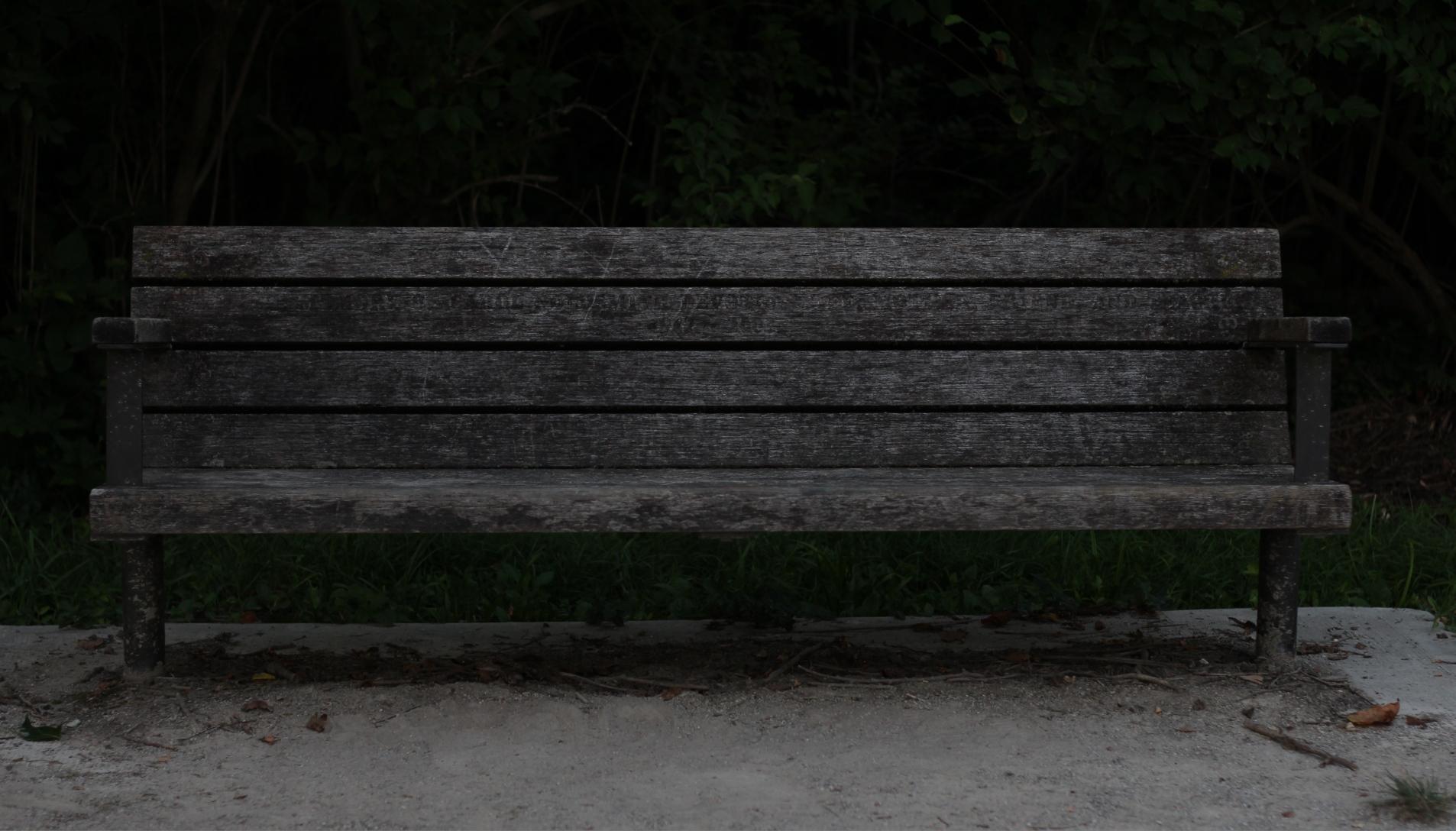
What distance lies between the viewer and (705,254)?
10.4 feet

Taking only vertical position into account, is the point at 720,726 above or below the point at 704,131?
below

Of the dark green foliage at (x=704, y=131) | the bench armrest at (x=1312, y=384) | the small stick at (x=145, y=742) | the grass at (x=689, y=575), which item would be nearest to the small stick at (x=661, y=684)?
the grass at (x=689, y=575)

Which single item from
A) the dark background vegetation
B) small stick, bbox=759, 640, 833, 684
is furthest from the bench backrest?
the dark background vegetation

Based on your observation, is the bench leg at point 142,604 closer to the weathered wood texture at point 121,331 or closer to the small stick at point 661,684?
the weathered wood texture at point 121,331

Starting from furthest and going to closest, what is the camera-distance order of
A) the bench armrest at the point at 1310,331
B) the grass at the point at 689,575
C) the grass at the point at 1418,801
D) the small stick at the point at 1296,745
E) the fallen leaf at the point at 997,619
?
the grass at the point at 689,575 → the fallen leaf at the point at 997,619 → the bench armrest at the point at 1310,331 → the small stick at the point at 1296,745 → the grass at the point at 1418,801

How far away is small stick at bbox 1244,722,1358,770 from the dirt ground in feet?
0.05

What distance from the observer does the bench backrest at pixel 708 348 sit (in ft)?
10.2

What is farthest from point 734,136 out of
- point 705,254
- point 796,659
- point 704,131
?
point 796,659

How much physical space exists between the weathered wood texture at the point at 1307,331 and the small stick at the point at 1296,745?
0.76 metres

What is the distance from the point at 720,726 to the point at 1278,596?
3.96 ft

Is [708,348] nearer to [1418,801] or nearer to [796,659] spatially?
[796,659]

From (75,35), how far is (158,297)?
208 centimetres

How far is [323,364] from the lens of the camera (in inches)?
123

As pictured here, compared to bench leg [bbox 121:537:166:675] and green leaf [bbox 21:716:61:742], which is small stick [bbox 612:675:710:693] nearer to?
bench leg [bbox 121:537:166:675]
